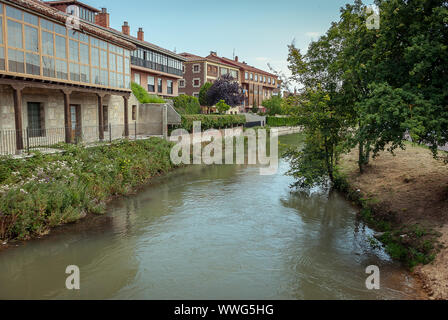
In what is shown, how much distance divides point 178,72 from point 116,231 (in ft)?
112

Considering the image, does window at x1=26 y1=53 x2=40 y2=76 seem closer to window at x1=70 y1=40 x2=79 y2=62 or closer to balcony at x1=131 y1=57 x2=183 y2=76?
window at x1=70 y1=40 x2=79 y2=62

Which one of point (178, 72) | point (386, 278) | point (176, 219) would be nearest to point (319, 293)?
point (386, 278)

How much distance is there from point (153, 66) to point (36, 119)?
69.4 ft

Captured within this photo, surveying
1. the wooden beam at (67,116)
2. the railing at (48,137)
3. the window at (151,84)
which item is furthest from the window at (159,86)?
the wooden beam at (67,116)

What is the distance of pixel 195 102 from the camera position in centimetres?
3650

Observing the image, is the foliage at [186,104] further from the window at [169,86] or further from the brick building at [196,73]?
the brick building at [196,73]

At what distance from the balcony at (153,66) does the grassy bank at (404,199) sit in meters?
24.9

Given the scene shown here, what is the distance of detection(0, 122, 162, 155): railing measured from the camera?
14547mm

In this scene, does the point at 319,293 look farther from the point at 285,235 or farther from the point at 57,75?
the point at 57,75

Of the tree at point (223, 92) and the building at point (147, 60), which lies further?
the tree at point (223, 92)

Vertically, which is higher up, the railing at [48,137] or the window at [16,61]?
the window at [16,61]

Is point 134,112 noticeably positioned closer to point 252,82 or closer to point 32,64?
point 32,64

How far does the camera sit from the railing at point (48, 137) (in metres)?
14.5
